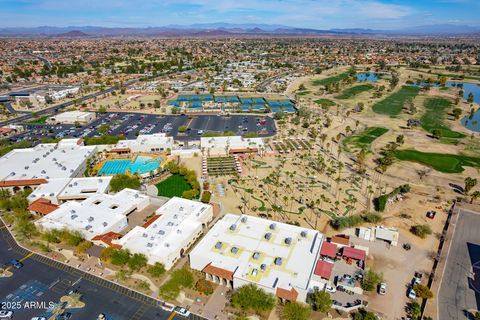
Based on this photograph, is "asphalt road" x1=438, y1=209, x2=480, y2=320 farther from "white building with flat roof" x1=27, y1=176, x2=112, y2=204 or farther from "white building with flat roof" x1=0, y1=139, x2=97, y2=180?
"white building with flat roof" x1=0, y1=139, x2=97, y2=180

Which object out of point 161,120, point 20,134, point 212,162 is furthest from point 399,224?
point 20,134

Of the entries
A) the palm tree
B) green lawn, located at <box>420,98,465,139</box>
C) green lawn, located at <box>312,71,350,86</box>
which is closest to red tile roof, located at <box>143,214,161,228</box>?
the palm tree

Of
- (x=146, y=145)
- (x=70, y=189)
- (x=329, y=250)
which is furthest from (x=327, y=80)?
(x=70, y=189)

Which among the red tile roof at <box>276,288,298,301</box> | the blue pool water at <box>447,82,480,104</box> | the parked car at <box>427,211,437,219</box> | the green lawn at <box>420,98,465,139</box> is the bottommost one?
the red tile roof at <box>276,288,298,301</box>

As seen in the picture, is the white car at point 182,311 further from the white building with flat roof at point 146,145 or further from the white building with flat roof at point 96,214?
the white building with flat roof at point 146,145

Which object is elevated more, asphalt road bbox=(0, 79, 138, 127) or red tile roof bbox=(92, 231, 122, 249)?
asphalt road bbox=(0, 79, 138, 127)

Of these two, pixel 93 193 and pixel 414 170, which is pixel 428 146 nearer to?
pixel 414 170
